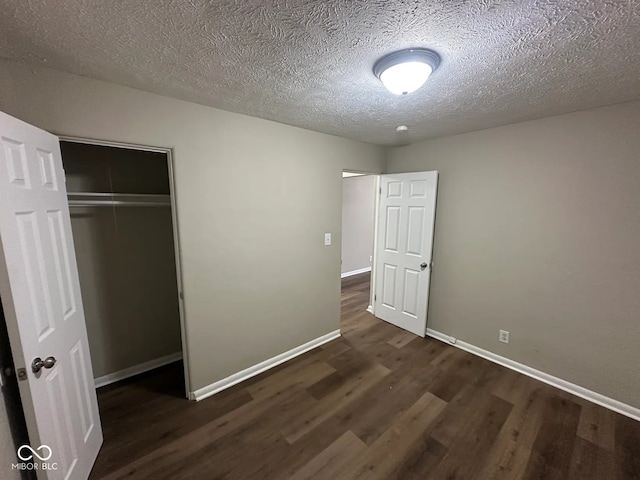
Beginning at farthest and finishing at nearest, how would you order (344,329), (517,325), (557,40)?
(344,329), (517,325), (557,40)

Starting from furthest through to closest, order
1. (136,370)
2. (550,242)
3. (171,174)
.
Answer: (136,370)
(550,242)
(171,174)

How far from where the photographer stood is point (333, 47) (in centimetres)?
123

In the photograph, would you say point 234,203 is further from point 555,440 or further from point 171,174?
point 555,440

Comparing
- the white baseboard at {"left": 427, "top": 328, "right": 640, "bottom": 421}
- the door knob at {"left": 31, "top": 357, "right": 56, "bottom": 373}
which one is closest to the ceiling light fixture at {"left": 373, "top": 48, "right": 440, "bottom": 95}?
the door knob at {"left": 31, "top": 357, "right": 56, "bottom": 373}

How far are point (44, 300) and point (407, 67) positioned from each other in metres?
2.15

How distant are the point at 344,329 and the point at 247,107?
2.79 meters

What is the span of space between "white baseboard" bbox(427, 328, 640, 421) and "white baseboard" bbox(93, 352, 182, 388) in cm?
304

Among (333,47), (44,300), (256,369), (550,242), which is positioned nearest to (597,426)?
(550,242)

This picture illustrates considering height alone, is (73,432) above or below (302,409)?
above

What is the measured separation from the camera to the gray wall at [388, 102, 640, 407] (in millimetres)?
1976

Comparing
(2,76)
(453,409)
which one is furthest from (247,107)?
(453,409)

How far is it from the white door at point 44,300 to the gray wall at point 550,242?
3.30 metres

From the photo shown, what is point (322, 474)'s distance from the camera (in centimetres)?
157

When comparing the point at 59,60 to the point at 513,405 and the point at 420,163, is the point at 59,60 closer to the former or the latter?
the point at 420,163
